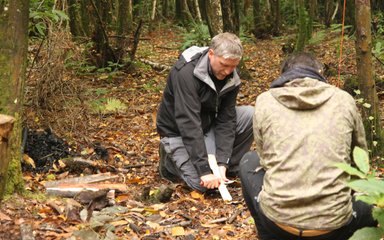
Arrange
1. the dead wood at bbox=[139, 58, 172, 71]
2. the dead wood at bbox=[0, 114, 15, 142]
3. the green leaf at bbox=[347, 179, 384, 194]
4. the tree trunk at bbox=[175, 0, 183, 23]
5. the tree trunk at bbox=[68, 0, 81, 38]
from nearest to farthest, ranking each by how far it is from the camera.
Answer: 1. the green leaf at bbox=[347, 179, 384, 194]
2. the dead wood at bbox=[0, 114, 15, 142]
3. the dead wood at bbox=[139, 58, 172, 71]
4. the tree trunk at bbox=[68, 0, 81, 38]
5. the tree trunk at bbox=[175, 0, 183, 23]

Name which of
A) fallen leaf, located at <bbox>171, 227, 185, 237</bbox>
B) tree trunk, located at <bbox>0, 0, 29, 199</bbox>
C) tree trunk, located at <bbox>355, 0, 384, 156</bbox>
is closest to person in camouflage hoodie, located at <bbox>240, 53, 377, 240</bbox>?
fallen leaf, located at <bbox>171, 227, 185, 237</bbox>

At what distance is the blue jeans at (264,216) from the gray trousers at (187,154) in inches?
54.1

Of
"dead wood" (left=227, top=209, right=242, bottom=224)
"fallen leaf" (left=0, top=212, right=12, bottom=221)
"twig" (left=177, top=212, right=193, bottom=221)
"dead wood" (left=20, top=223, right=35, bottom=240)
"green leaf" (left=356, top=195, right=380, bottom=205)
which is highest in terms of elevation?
"green leaf" (left=356, top=195, right=380, bottom=205)

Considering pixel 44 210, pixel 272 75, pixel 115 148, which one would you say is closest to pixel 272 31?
pixel 272 75

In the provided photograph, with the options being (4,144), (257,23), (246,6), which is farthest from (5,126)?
(246,6)

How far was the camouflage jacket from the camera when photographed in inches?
115

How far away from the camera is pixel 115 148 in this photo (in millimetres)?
6504

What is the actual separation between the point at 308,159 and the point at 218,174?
1.98m

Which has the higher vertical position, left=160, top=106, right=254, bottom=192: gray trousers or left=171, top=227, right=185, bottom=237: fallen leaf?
left=160, top=106, right=254, bottom=192: gray trousers

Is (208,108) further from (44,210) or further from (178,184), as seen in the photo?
(44,210)

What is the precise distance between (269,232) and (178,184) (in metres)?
2.10

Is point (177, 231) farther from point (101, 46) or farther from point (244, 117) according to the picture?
point (101, 46)

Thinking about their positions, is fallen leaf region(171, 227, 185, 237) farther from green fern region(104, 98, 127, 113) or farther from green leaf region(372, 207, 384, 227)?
green fern region(104, 98, 127, 113)

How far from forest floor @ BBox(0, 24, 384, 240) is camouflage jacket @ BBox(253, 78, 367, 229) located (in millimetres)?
1065
